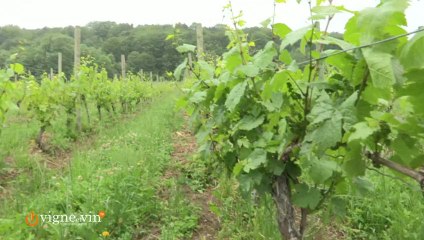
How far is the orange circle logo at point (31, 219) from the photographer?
8.81ft

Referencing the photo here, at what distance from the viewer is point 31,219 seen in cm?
274

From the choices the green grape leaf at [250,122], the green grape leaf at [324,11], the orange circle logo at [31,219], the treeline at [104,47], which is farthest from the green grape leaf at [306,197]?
the treeline at [104,47]

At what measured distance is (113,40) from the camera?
48875 mm

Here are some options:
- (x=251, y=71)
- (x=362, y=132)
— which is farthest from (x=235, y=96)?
(x=362, y=132)

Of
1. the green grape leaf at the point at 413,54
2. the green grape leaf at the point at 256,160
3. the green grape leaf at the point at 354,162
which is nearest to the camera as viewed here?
the green grape leaf at the point at 413,54

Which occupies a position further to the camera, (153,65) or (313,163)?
(153,65)

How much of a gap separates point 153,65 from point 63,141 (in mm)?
36851

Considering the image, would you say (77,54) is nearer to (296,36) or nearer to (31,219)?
(31,219)

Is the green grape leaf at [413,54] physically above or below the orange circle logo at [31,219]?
above

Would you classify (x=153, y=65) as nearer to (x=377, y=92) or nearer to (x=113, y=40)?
(x=113, y=40)

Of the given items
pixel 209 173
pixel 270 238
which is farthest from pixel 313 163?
pixel 209 173

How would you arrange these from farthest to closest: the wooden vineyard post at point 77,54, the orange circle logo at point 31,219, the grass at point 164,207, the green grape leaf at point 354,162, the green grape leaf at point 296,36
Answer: the wooden vineyard post at point 77,54 < the grass at point 164,207 < the orange circle logo at point 31,219 < the green grape leaf at point 296,36 < the green grape leaf at point 354,162

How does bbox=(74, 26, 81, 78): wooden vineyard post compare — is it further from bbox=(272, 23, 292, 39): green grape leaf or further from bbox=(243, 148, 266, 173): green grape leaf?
bbox=(272, 23, 292, 39): green grape leaf

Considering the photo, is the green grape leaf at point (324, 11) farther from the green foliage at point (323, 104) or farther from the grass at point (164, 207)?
the grass at point (164, 207)
